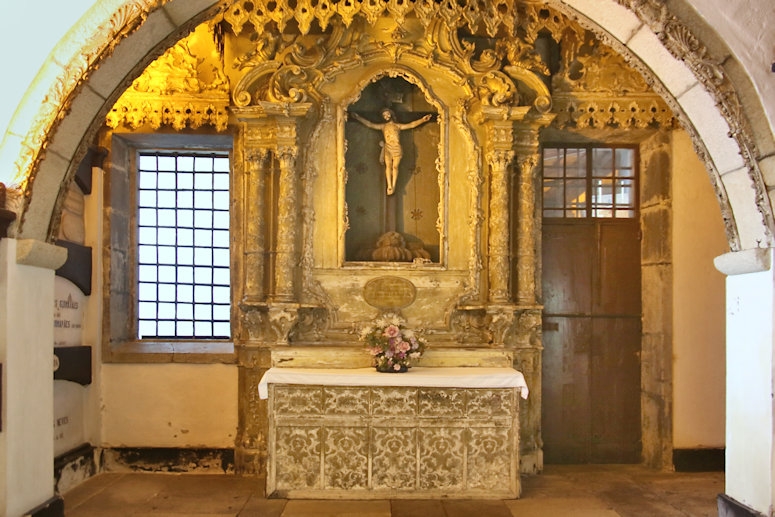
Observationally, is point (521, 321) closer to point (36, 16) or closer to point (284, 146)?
point (284, 146)

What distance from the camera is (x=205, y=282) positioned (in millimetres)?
7793

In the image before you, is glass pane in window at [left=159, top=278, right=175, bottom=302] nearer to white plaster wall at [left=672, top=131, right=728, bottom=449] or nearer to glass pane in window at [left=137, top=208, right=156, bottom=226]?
glass pane in window at [left=137, top=208, right=156, bottom=226]

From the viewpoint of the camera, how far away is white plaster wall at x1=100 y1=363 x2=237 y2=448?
712cm

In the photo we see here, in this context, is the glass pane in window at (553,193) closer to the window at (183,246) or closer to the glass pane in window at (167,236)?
the window at (183,246)

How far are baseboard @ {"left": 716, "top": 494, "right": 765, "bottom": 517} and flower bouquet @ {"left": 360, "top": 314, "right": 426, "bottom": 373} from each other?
2.57m

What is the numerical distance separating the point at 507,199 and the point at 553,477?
8.65 feet

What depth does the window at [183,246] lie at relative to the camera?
305 inches

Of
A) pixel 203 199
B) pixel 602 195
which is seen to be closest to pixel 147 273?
pixel 203 199

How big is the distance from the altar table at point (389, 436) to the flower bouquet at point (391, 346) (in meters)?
0.15

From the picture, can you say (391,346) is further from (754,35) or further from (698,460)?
(754,35)

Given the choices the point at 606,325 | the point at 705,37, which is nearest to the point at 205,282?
the point at 606,325

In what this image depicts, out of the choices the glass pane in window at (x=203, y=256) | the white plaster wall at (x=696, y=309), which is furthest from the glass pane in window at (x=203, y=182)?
the white plaster wall at (x=696, y=309)

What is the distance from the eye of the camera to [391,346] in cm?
616

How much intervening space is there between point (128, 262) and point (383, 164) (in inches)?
112
